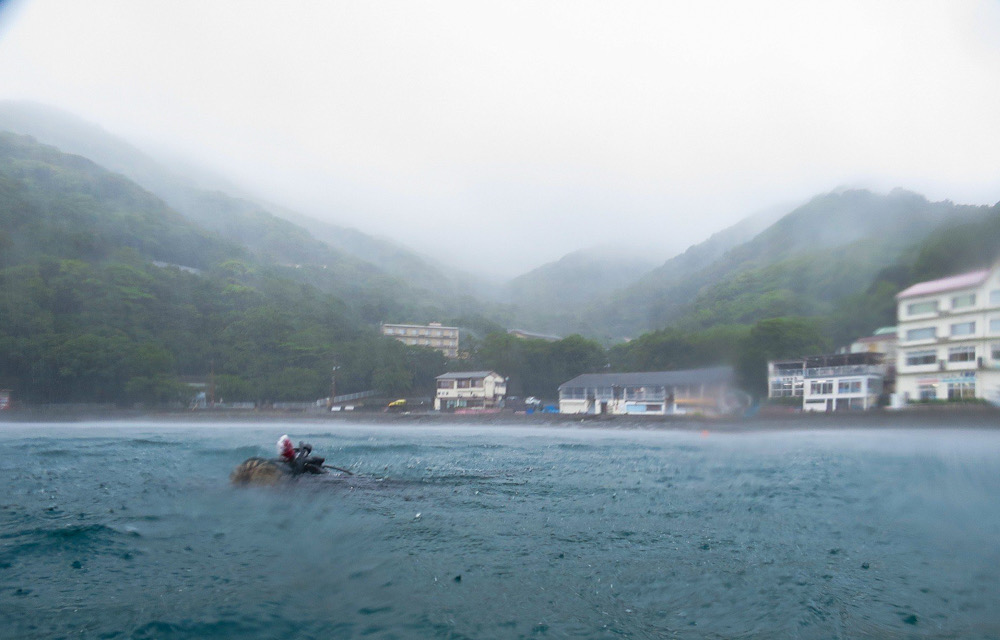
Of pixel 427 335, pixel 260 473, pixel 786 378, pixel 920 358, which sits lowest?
pixel 260 473

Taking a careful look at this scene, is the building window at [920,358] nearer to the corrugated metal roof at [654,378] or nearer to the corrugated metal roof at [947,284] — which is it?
the corrugated metal roof at [947,284]

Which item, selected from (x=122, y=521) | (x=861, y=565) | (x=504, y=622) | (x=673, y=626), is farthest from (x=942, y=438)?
(x=122, y=521)

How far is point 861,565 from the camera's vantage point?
493cm

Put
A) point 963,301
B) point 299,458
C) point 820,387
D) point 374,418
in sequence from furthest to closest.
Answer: point 374,418 < point 299,458 < point 820,387 < point 963,301

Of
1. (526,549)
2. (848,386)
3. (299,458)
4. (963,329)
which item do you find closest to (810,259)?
(848,386)

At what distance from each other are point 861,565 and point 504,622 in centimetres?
337

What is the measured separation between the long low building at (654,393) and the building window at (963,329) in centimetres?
305

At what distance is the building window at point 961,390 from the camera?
675 cm

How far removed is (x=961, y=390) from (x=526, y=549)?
5.77m

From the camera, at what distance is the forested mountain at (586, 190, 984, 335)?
783cm

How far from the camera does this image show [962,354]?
6820 millimetres

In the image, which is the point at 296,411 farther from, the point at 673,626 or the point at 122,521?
the point at 673,626

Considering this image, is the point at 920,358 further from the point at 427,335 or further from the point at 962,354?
the point at 427,335

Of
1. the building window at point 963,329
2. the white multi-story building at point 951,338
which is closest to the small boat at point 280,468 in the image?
the white multi-story building at point 951,338
